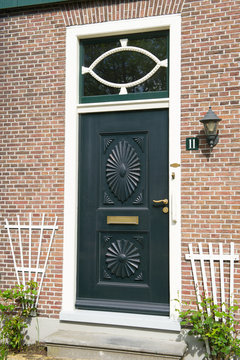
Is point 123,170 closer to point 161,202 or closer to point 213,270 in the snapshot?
point 161,202

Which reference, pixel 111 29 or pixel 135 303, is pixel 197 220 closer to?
pixel 135 303

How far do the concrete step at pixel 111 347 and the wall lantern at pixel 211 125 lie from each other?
2269 mm

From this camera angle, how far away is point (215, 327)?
4516mm

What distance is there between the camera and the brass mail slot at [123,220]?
5.23 meters

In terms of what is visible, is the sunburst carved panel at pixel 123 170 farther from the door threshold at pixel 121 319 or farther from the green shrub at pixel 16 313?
the green shrub at pixel 16 313

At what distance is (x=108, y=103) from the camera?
5.43m

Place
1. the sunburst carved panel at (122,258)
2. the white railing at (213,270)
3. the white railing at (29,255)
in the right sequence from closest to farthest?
the white railing at (213,270) < the sunburst carved panel at (122,258) < the white railing at (29,255)

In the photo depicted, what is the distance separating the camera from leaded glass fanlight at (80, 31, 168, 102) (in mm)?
5309

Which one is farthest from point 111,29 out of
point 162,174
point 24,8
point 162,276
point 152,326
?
point 152,326

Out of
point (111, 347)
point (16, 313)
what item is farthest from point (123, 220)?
point (16, 313)

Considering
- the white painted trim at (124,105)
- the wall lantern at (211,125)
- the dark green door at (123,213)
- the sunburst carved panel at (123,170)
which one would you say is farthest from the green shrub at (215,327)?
the white painted trim at (124,105)

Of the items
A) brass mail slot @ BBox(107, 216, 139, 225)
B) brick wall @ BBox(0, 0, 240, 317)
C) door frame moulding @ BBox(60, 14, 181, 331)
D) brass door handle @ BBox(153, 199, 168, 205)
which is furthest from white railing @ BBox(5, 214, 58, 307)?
brass door handle @ BBox(153, 199, 168, 205)

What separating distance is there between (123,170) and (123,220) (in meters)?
0.62

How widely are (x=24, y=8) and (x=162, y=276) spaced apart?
4029mm
